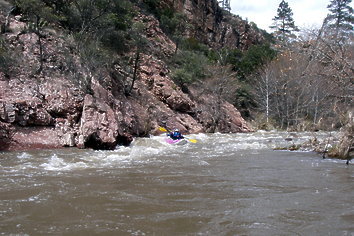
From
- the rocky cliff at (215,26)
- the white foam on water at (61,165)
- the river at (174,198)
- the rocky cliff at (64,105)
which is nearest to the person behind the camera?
the river at (174,198)

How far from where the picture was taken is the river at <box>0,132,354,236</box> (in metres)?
3.39

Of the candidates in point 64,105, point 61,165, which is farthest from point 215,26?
point 61,165

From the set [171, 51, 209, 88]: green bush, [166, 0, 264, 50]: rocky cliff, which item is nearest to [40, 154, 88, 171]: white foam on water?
[171, 51, 209, 88]: green bush

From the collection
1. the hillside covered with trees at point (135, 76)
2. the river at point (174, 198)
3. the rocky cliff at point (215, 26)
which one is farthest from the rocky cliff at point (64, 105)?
the rocky cliff at point (215, 26)

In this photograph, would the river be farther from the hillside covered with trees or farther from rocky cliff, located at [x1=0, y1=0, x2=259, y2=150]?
rocky cliff, located at [x1=0, y1=0, x2=259, y2=150]

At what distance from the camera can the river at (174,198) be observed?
3.39 m

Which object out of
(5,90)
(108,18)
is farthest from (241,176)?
A: (108,18)

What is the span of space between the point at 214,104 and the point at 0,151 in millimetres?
17762

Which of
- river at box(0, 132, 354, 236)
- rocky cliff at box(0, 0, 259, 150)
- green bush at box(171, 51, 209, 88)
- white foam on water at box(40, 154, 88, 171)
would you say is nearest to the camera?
river at box(0, 132, 354, 236)

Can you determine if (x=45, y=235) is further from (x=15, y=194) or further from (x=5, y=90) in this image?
(x=5, y=90)

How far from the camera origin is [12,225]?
3.35 meters

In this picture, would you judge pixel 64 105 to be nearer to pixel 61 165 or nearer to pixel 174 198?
pixel 61 165

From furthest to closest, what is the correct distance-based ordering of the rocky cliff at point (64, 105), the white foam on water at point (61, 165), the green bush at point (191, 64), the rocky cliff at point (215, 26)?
the rocky cliff at point (215, 26) < the green bush at point (191, 64) < the rocky cliff at point (64, 105) < the white foam on water at point (61, 165)

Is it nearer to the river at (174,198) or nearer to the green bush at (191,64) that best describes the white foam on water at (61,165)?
the river at (174,198)
